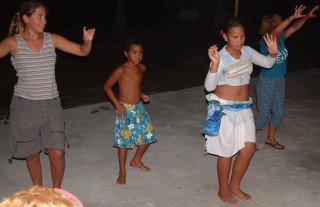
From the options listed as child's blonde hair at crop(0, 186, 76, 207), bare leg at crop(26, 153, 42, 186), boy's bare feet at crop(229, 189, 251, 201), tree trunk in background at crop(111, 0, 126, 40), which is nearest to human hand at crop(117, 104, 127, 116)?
bare leg at crop(26, 153, 42, 186)

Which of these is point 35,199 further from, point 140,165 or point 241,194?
point 140,165

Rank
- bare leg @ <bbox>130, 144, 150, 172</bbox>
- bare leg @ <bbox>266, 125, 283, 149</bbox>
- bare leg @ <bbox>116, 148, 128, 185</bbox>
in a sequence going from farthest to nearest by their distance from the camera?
bare leg @ <bbox>266, 125, 283, 149</bbox> → bare leg @ <bbox>130, 144, 150, 172</bbox> → bare leg @ <bbox>116, 148, 128, 185</bbox>

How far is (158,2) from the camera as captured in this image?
25.5m

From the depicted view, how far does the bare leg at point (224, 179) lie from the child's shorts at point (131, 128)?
0.91 metres

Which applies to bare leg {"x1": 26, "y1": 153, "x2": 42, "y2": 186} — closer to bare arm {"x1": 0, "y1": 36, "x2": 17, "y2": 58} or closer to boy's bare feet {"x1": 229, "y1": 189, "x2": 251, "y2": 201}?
bare arm {"x1": 0, "y1": 36, "x2": 17, "y2": 58}

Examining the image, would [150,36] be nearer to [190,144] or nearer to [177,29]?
[177,29]

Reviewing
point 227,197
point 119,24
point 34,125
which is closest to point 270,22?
point 227,197

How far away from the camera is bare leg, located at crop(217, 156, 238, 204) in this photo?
4.52 m

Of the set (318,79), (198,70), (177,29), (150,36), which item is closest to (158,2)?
(177,29)

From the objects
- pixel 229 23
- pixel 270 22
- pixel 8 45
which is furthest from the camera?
pixel 270 22

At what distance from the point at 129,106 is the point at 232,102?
116 cm

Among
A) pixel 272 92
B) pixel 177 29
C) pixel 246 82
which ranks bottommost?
pixel 177 29

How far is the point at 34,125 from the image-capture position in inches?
171

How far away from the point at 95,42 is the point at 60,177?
1304 centimetres
